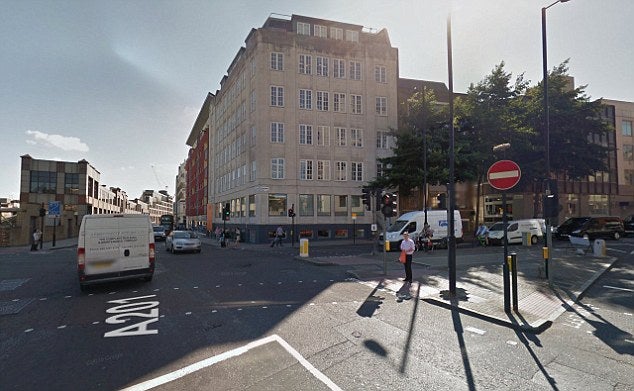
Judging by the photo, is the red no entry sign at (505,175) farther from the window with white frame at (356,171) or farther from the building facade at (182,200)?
the building facade at (182,200)

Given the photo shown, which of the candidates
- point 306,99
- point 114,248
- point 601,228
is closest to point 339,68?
point 306,99

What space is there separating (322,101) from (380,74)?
293 inches

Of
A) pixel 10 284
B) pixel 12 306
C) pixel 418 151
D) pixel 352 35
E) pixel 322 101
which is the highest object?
pixel 352 35

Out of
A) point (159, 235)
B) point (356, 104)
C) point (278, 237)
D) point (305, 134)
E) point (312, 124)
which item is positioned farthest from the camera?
point (159, 235)

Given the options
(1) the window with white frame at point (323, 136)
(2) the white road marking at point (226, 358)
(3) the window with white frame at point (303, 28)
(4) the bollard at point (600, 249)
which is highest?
(3) the window with white frame at point (303, 28)

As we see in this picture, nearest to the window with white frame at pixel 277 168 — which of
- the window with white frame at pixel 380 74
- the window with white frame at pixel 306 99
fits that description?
the window with white frame at pixel 306 99

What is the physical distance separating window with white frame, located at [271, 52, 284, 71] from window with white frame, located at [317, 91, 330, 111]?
443 centimetres

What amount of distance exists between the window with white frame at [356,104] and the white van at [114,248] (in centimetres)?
2768

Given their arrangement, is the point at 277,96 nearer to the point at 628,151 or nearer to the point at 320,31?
the point at 320,31

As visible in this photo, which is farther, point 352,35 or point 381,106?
point 352,35

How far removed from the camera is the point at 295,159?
33375mm

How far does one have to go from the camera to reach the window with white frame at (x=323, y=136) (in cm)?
3422

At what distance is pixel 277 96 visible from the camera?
→ 109ft

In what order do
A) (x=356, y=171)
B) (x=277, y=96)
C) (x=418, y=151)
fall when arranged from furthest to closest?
Result: (x=356, y=171) → (x=277, y=96) → (x=418, y=151)
